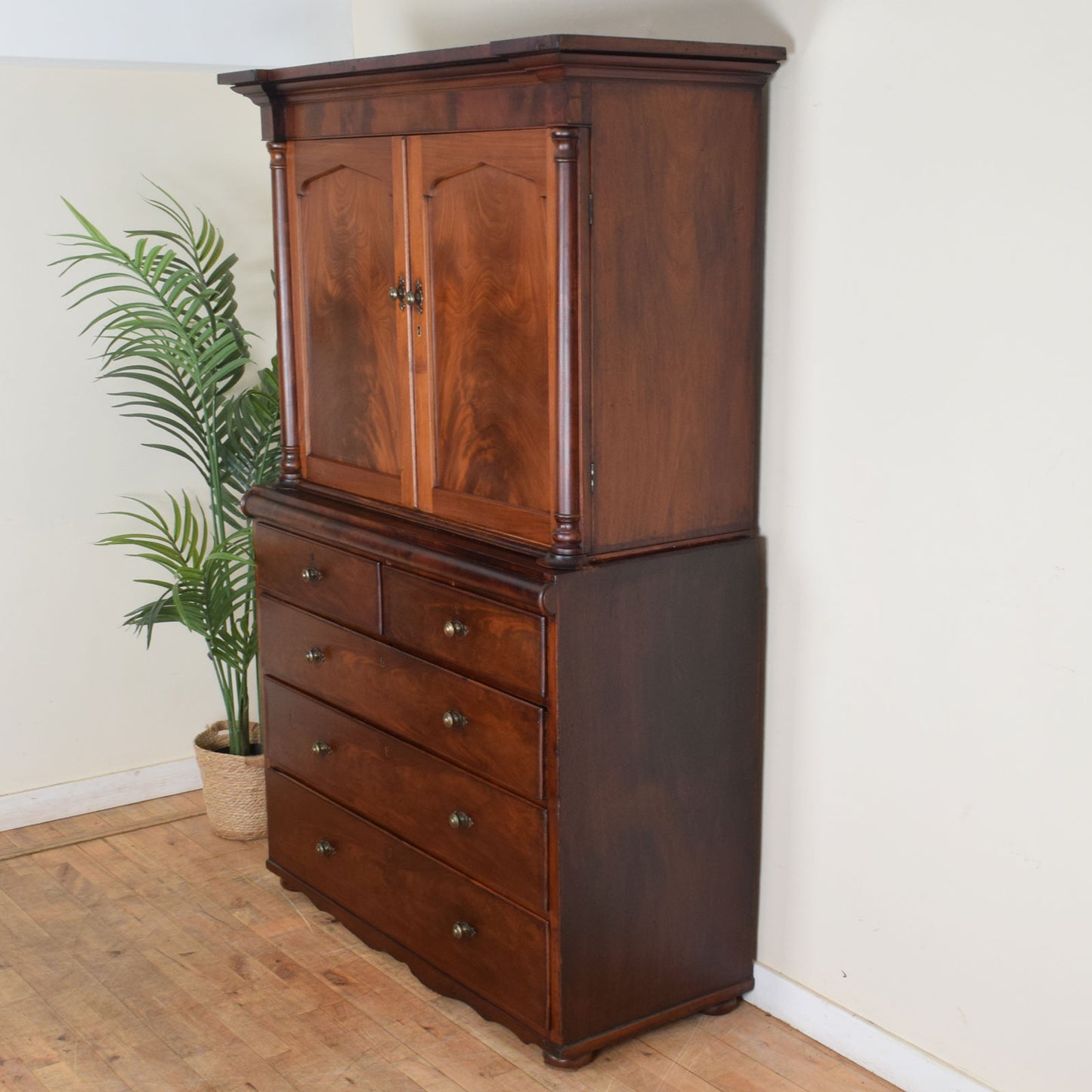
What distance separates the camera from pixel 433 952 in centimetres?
274

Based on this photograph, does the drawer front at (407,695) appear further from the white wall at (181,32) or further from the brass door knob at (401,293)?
the white wall at (181,32)

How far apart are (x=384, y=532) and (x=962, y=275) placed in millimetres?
1143

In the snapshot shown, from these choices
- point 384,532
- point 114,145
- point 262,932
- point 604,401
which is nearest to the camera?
point 604,401

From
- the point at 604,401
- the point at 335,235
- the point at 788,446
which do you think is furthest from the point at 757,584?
the point at 335,235

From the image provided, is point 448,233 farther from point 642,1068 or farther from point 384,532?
point 642,1068

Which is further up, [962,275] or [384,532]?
[962,275]

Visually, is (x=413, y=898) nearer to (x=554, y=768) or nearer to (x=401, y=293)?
(x=554, y=768)

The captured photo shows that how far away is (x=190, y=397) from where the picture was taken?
3.44m

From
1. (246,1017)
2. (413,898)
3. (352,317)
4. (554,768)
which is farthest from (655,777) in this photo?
(352,317)

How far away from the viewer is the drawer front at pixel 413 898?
2.50 m

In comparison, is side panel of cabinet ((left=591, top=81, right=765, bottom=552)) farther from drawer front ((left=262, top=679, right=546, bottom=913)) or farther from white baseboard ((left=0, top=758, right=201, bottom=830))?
white baseboard ((left=0, top=758, right=201, bottom=830))

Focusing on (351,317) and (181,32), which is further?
(181,32)

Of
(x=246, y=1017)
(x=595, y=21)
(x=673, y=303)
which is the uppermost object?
(x=595, y=21)

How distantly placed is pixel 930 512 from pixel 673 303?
0.54 meters
